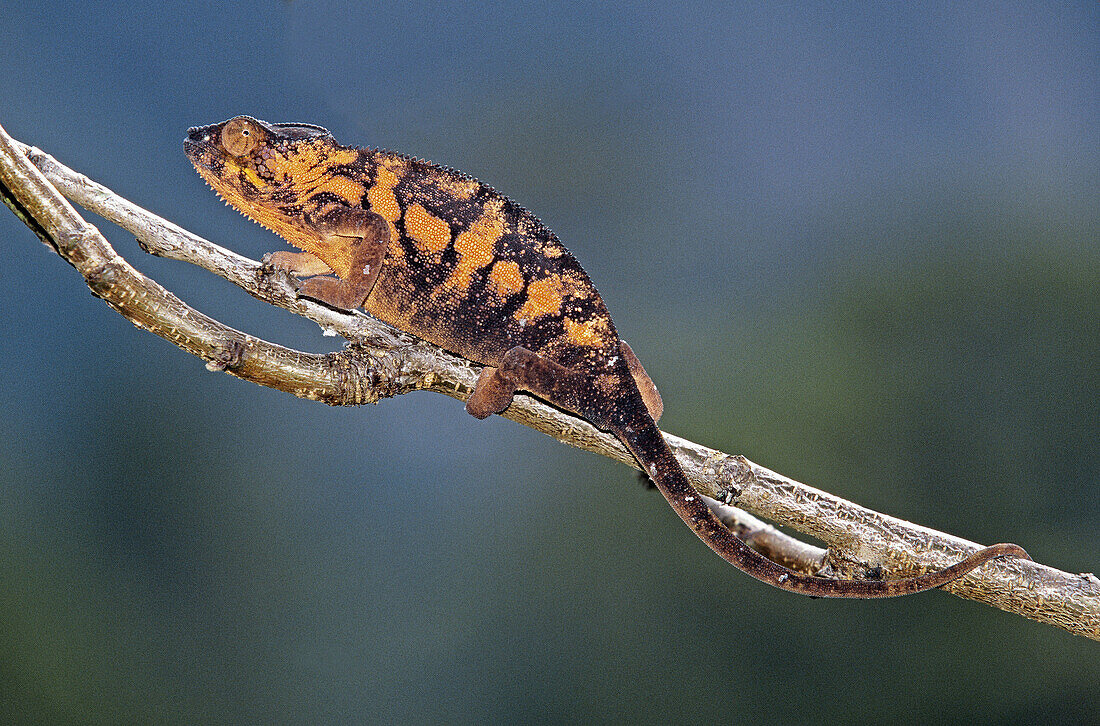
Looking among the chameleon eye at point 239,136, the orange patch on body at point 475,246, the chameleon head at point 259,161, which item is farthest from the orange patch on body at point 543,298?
the chameleon eye at point 239,136

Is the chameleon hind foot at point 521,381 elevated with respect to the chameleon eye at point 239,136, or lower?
lower

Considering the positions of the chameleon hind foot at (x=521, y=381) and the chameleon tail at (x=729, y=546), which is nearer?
the chameleon tail at (x=729, y=546)

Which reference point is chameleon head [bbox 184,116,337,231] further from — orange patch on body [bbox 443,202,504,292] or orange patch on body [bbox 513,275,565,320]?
orange patch on body [bbox 513,275,565,320]

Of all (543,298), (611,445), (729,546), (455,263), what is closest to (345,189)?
(455,263)

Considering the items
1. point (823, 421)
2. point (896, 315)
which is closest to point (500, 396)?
point (823, 421)

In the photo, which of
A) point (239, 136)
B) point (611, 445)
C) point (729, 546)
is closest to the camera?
point (729, 546)

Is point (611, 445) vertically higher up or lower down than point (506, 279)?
lower down

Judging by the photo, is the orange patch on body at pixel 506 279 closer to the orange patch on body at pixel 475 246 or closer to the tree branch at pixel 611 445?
the orange patch on body at pixel 475 246

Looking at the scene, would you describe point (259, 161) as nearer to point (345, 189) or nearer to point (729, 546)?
point (345, 189)
